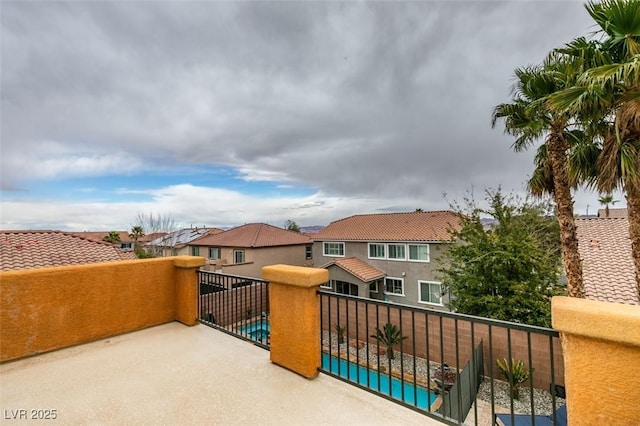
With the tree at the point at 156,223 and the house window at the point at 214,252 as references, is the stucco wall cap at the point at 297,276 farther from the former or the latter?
the tree at the point at 156,223

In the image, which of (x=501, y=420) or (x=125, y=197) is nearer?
(x=501, y=420)

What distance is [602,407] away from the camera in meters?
1.67

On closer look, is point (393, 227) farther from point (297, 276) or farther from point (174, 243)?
point (174, 243)

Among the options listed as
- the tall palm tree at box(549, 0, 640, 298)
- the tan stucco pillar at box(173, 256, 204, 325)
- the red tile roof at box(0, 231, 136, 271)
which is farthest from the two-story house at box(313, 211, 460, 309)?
the tan stucco pillar at box(173, 256, 204, 325)

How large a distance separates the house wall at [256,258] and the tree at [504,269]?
16422 mm

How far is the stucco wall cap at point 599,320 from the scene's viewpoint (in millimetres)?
1547

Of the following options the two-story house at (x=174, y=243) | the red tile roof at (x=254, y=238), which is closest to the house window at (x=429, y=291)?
the red tile roof at (x=254, y=238)

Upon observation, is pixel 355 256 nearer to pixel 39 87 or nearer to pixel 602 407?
pixel 39 87

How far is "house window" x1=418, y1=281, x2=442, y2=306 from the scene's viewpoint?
1788cm

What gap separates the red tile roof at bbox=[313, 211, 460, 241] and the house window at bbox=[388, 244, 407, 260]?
522 millimetres

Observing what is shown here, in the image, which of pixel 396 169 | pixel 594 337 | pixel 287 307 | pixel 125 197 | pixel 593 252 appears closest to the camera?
pixel 594 337

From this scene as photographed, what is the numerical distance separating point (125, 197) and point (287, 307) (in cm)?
2465

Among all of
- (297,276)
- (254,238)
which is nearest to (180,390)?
(297,276)

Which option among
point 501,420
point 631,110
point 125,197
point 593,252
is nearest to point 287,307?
point 501,420
